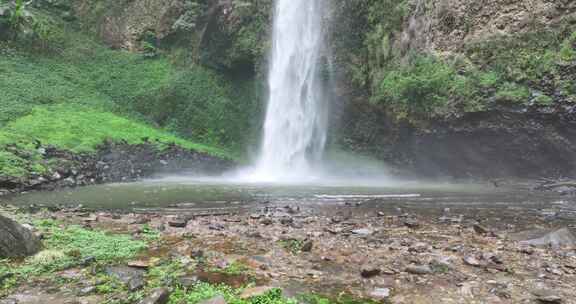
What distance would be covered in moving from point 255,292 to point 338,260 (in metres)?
1.57

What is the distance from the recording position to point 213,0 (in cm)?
3059

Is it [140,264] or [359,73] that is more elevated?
[359,73]

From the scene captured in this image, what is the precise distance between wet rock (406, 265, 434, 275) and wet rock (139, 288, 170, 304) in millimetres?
2594

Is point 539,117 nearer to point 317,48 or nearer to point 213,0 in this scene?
point 317,48

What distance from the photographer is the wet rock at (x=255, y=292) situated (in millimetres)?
3446

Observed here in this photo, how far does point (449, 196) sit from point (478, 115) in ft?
23.8

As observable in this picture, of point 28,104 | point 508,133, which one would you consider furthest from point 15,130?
point 508,133

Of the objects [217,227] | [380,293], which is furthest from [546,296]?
[217,227]

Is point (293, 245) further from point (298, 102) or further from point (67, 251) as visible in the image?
point (298, 102)

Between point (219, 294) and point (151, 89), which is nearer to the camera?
point (219, 294)

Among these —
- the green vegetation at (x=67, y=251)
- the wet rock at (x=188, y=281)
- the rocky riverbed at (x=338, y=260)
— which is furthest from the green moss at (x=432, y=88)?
the wet rock at (x=188, y=281)

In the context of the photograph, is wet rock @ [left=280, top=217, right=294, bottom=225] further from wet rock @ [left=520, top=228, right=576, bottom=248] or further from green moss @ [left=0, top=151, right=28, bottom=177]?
green moss @ [left=0, top=151, right=28, bottom=177]

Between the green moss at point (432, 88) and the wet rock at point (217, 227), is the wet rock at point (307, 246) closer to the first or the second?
the wet rock at point (217, 227)

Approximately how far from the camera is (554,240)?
5609 millimetres
